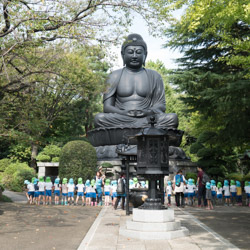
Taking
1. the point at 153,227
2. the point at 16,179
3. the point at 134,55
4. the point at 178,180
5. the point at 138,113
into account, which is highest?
the point at 134,55

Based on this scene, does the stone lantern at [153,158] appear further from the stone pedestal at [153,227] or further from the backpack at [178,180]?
the backpack at [178,180]

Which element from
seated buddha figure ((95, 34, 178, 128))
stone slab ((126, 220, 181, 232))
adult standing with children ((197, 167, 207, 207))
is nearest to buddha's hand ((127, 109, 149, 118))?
seated buddha figure ((95, 34, 178, 128))

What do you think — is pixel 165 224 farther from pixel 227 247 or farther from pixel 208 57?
pixel 208 57

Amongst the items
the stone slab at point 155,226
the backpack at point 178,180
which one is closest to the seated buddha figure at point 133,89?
the backpack at point 178,180

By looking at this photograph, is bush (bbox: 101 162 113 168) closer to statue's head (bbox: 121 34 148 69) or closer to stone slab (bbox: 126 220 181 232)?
statue's head (bbox: 121 34 148 69)

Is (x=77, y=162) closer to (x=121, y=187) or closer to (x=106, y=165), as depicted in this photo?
(x=106, y=165)

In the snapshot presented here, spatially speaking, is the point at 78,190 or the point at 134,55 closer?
the point at 78,190

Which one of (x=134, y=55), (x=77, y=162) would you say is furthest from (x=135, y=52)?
(x=77, y=162)

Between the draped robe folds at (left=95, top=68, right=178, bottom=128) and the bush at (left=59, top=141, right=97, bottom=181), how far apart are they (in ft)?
11.6

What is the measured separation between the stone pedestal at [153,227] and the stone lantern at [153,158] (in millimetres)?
418

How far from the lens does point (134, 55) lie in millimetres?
22188

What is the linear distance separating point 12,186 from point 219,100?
12.1 metres

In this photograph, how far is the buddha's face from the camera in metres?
22.2

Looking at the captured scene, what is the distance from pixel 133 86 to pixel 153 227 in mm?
15666
